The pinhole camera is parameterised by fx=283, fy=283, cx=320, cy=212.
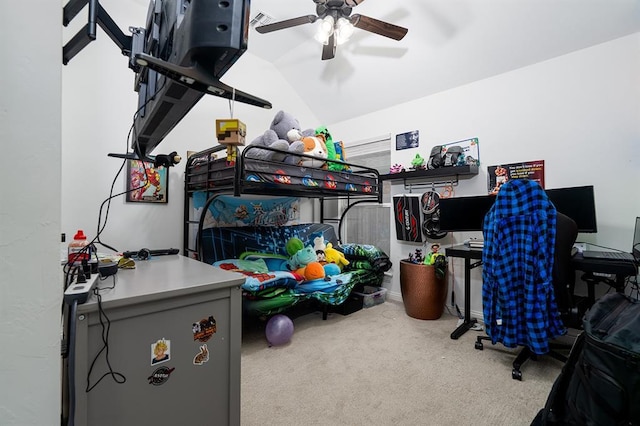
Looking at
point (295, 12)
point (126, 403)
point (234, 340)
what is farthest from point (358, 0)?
point (126, 403)

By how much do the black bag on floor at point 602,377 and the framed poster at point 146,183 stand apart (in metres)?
2.99

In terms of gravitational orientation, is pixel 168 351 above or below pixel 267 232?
below

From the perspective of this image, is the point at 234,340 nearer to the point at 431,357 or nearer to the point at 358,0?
the point at 431,357

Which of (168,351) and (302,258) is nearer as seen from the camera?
(168,351)

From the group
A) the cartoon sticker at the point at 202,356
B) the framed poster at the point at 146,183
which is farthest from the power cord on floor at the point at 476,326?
the framed poster at the point at 146,183

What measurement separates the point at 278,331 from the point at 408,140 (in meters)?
2.49

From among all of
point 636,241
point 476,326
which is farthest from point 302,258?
point 636,241

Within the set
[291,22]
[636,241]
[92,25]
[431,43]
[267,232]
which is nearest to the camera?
[92,25]

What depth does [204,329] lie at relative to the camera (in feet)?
3.43

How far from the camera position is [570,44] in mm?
2268

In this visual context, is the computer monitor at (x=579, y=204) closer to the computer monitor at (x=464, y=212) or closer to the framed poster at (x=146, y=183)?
the computer monitor at (x=464, y=212)

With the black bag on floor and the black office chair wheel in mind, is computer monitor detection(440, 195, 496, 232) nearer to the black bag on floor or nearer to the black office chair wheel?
the black office chair wheel

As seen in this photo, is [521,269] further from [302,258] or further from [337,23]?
[337,23]

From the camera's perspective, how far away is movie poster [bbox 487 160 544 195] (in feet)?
8.09
